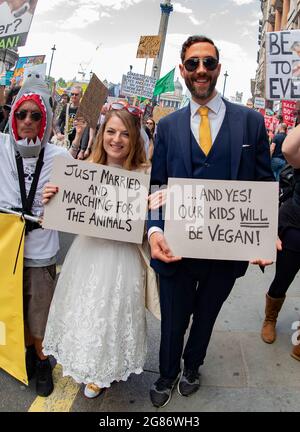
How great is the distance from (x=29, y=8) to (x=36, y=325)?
4.04m

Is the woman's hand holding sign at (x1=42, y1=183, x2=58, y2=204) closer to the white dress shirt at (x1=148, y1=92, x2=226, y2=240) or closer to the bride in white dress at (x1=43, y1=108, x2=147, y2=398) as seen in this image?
the bride in white dress at (x1=43, y1=108, x2=147, y2=398)

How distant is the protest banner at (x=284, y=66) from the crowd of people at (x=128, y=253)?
1.72 metres

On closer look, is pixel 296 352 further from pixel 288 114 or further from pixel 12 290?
pixel 288 114

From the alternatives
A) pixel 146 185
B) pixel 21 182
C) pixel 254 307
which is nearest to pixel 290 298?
pixel 254 307

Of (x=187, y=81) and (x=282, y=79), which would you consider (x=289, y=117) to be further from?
(x=187, y=81)

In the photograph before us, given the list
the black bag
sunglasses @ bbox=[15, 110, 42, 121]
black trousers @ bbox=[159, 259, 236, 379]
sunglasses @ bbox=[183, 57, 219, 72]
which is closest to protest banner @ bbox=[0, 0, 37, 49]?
sunglasses @ bbox=[15, 110, 42, 121]

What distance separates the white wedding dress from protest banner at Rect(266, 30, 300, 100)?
2.41 m

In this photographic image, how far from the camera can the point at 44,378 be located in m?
2.30

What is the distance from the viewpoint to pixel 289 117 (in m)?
11.0

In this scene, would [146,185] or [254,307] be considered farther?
[254,307]

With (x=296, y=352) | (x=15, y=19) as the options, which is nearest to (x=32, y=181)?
(x=296, y=352)

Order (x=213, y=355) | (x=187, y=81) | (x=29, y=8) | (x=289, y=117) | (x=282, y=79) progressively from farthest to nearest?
(x=289, y=117), (x=29, y=8), (x=282, y=79), (x=213, y=355), (x=187, y=81)

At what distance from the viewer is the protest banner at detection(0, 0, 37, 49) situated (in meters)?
4.43
